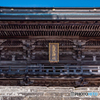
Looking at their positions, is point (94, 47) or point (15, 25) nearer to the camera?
point (15, 25)

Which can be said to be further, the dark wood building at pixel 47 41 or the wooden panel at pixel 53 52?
the wooden panel at pixel 53 52

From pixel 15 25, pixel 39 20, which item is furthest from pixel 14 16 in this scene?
pixel 39 20

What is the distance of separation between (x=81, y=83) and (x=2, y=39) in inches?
273

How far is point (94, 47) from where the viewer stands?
10742 millimetres

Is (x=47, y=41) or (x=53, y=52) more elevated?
(x=47, y=41)

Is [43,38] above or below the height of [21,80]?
above

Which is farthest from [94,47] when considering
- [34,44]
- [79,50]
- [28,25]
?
[28,25]

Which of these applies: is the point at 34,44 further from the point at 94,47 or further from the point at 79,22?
the point at 94,47

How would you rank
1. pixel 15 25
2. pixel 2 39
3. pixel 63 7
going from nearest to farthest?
pixel 15 25 < pixel 2 39 < pixel 63 7

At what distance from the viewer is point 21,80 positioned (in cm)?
964

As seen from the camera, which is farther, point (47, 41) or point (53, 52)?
point (47, 41)

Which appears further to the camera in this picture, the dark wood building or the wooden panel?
the wooden panel

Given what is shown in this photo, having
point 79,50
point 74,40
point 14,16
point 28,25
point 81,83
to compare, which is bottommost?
point 81,83

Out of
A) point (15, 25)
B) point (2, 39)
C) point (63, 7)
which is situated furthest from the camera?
point (63, 7)
